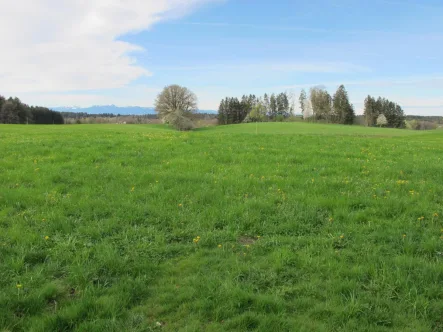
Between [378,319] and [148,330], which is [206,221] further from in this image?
[378,319]

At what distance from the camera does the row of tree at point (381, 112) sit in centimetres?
10488

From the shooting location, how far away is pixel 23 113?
90.8 m

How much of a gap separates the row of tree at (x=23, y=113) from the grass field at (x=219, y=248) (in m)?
87.0

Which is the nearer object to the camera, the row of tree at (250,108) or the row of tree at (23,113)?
the row of tree at (23,113)

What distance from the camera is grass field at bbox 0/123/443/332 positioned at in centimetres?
405

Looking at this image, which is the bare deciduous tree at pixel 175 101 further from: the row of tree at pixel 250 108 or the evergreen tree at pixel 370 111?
the evergreen tree at pixel 370 111

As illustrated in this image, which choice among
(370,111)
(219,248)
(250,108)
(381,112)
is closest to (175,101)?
(250,108)

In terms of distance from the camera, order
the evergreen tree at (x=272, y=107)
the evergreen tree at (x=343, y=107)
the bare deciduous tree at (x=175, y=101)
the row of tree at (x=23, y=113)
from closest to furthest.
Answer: the row of tree at (x=23, y=113) → the bare deciduous tree at (x=175, y=101) → the evergreen tree at (x=343, y=107) → the evergreen tree at (x=272, y=107)

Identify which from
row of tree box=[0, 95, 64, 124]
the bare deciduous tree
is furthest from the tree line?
row of tree box=[0, 95, 64, 124]

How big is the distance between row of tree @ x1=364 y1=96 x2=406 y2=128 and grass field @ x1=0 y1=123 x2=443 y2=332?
103 metres

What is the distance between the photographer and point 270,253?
555cm

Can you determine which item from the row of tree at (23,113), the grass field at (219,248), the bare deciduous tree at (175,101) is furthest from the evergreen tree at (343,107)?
the grass field at (219,248)

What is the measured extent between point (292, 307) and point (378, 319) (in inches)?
38.7

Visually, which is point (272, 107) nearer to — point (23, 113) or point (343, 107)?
point (343, 107)
